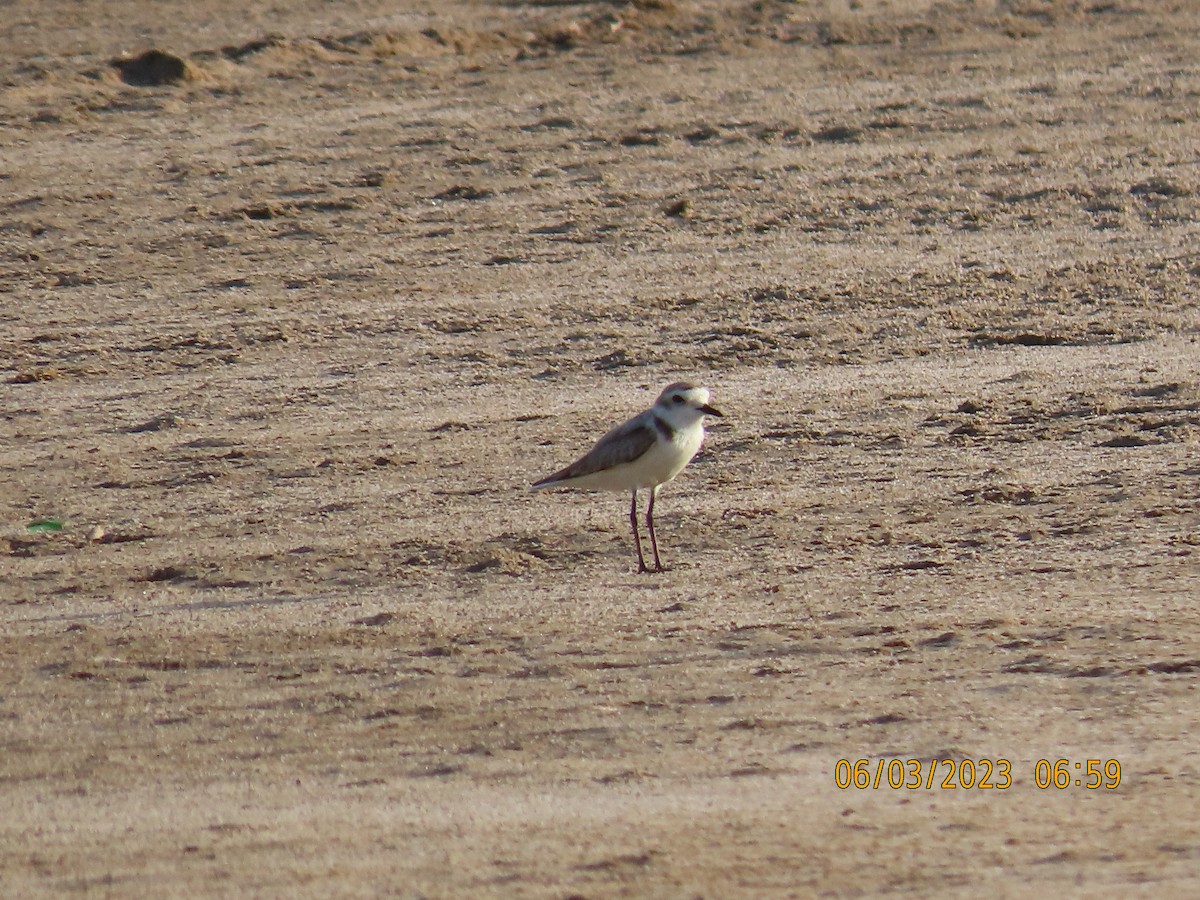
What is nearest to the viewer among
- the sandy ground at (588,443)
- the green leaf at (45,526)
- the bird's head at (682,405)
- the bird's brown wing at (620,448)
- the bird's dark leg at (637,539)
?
the sandy ground at (588,443)

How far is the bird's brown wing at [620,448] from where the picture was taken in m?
7.63

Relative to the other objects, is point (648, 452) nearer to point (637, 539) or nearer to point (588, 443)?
point (637, 539)

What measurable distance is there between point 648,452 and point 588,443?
1593mm

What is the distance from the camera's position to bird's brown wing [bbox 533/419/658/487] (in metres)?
7.63

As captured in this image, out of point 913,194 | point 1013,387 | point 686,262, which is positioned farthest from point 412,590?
point 913,194

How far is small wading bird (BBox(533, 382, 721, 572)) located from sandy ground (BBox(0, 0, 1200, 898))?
280 millimetres

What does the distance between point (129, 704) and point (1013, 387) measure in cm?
505

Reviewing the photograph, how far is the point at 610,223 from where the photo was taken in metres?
12.3

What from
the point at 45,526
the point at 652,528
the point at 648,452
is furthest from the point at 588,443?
the point at 45,526

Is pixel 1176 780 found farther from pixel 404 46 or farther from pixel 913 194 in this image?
pixel 404 46
